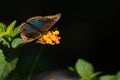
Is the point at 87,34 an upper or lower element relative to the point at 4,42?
upper

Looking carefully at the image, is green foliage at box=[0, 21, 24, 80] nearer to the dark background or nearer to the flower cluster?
the flower cluster

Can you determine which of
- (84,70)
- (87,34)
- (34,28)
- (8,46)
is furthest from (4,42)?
(87,34)

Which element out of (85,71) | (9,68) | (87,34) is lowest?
(9,68)

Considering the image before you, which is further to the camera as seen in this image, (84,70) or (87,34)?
(87,34)

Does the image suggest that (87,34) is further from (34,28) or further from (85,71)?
(34,28)

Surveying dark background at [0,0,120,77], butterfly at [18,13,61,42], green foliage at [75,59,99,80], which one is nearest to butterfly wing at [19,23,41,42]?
butterfly at [18,13,61,42]

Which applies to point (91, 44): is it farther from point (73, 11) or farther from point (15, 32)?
point (15, 32)
